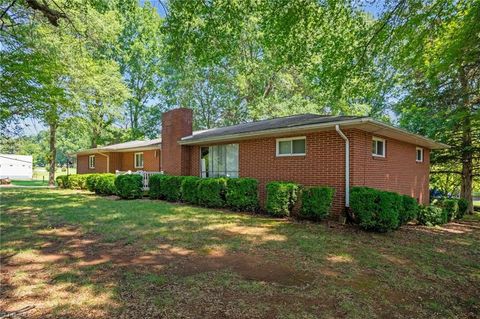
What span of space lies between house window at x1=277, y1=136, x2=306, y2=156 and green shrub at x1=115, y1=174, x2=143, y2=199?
7.47 metres

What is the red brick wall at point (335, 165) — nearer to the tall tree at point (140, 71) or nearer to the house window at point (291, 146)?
the house window at point (291, 146)

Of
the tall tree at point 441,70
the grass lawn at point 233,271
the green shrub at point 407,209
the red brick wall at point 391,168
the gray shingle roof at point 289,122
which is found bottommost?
the grass lawn at point 233,271

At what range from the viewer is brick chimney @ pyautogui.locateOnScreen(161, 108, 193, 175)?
14700mm

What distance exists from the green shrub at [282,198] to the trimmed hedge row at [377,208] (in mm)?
1885

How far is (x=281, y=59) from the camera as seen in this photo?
9.65 metres

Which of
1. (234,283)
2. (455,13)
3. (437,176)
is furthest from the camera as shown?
(437,176)

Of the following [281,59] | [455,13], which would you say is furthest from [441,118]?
[281,59]

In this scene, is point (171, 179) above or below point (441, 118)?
below

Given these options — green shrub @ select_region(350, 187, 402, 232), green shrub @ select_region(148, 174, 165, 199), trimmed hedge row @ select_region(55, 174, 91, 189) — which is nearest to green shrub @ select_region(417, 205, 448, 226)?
green shrub @ select_region(350, 187, 402, 232)

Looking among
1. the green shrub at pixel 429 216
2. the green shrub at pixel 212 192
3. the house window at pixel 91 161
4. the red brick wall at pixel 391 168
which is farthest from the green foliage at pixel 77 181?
the green shrub at pixel 429 216

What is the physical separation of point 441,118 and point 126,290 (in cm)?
1311

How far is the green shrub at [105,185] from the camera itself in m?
15.2

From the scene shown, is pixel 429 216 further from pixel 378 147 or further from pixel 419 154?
pixel 419 154

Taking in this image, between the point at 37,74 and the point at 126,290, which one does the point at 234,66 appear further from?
the point at 126,290
